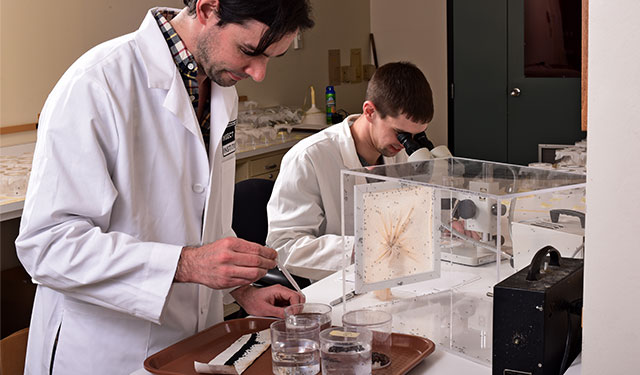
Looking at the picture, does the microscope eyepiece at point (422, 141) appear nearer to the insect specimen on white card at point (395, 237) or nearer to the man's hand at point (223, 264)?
the insect specimen on white card at point (395, 237)

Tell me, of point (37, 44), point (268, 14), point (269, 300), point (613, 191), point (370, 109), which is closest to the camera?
point (613, 191)

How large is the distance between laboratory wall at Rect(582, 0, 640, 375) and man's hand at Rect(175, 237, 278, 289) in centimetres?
55

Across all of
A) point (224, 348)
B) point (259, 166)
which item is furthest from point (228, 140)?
point (259, 166)

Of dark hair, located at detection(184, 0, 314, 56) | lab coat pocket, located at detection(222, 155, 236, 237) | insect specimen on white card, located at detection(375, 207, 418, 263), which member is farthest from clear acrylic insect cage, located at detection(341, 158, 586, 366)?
dark hair, located at detection(184, 0, 314, 56)

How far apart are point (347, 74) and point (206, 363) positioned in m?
4.38

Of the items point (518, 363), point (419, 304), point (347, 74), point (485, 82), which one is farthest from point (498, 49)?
point (518, 363)

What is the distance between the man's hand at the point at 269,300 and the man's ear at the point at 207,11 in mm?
577

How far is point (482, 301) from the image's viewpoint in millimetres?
1384

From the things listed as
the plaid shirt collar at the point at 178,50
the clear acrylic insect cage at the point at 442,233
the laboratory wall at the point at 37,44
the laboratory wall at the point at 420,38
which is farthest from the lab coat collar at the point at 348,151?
the laboratory wall at the point at 420,38

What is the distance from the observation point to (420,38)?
5594 mm

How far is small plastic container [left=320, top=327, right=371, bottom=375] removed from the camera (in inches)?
44.8

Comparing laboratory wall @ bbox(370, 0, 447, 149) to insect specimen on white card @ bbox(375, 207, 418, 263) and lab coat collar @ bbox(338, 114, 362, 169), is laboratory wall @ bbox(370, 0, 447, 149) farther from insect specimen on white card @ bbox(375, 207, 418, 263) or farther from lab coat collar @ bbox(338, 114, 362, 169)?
insect specimen on white card @ bbox(375, 207, 418, 263)

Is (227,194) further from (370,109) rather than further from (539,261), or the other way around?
(370,109)

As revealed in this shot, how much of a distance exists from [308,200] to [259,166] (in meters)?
1.55
